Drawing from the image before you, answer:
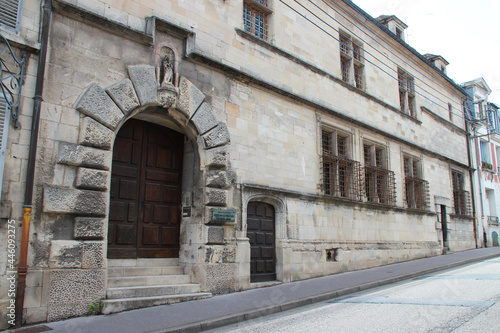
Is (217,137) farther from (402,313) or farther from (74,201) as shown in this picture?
(402,313)

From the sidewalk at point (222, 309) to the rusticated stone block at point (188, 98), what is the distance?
Answer: 399cm

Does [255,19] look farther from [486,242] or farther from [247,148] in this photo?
[486,242]

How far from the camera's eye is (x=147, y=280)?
7727 mm

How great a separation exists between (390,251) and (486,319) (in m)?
8.80

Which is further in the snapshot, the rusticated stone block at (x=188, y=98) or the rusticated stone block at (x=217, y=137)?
the rusticated stone block at (x=217, y=137)

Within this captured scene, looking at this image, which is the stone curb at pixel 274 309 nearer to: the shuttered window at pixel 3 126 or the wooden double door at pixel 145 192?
the wooden double door at pixel 145 192

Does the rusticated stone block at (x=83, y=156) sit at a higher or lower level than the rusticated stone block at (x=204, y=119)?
lower

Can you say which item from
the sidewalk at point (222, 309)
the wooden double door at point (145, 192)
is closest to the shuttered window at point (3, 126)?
the wooden double door at point (145, 192)

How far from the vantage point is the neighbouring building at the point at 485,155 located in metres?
21.8

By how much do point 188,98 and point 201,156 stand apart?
4.30 ft

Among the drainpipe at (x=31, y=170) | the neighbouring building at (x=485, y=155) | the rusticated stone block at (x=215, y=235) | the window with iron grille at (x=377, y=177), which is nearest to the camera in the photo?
the drainpipe at (x=31, y=170)

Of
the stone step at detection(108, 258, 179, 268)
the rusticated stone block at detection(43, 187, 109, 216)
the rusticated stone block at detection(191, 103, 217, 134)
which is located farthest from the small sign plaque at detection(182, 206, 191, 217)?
the rusticated stone block at detection(43, 187, 109, 216)

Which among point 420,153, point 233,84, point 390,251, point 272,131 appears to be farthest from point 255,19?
point 420,153

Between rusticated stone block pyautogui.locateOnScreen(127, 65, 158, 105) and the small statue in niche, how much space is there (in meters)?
0.23
